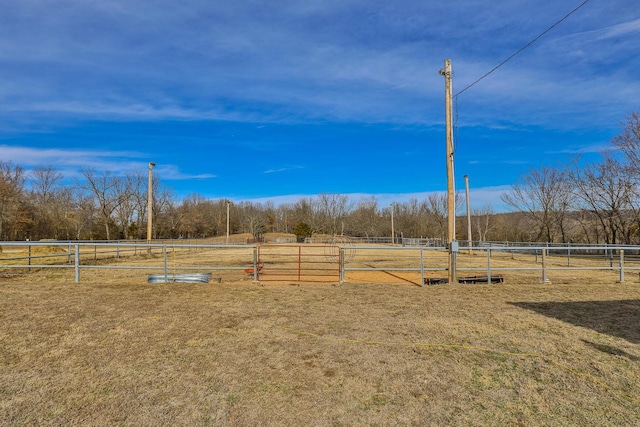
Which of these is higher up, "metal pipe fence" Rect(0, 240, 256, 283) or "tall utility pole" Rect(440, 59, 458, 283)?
"tall utility pole" Rect(440, 59, 458, 283)

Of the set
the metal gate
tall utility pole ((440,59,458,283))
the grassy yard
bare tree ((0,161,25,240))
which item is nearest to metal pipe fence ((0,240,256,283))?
the metal gate

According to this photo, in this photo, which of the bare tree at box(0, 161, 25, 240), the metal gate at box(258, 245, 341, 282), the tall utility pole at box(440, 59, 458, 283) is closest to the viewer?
the tall utility pole at box(440, 59, 458, 283)

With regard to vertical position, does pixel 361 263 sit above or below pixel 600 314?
below

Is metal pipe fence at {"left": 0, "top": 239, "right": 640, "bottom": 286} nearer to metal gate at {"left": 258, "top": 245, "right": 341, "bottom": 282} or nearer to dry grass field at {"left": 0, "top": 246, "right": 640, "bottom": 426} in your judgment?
metal gate at {"left": 258, "top": 245, "right": 341, "bottom": 282}

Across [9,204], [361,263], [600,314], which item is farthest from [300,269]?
[9,204]

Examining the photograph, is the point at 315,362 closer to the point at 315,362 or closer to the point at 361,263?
the point at 315,362

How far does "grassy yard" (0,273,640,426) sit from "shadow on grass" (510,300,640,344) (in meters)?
0.04

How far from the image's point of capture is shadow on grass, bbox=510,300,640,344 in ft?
19.3

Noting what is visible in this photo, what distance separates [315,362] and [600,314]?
241 inches

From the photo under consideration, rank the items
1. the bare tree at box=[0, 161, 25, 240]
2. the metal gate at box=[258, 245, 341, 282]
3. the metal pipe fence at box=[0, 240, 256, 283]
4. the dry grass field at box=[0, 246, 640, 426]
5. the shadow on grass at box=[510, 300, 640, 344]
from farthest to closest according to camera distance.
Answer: the bare tree at box=[0, 161, 25, 240], the metal gate at box=[258, 245, 341, 282], the metal pipe fence at box=[0, 240, 256, 283], the shadow on grass at box=[510, 300, 640, 344], the dry grass field at box=[0, 246, 640, 426]

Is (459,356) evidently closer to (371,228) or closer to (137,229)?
(137,229)

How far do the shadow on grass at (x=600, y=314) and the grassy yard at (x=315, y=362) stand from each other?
0.04 m

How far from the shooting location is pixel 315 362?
4.52 m

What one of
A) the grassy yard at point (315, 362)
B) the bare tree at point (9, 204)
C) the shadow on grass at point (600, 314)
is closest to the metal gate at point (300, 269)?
the grassy yard at point (315, 362)
